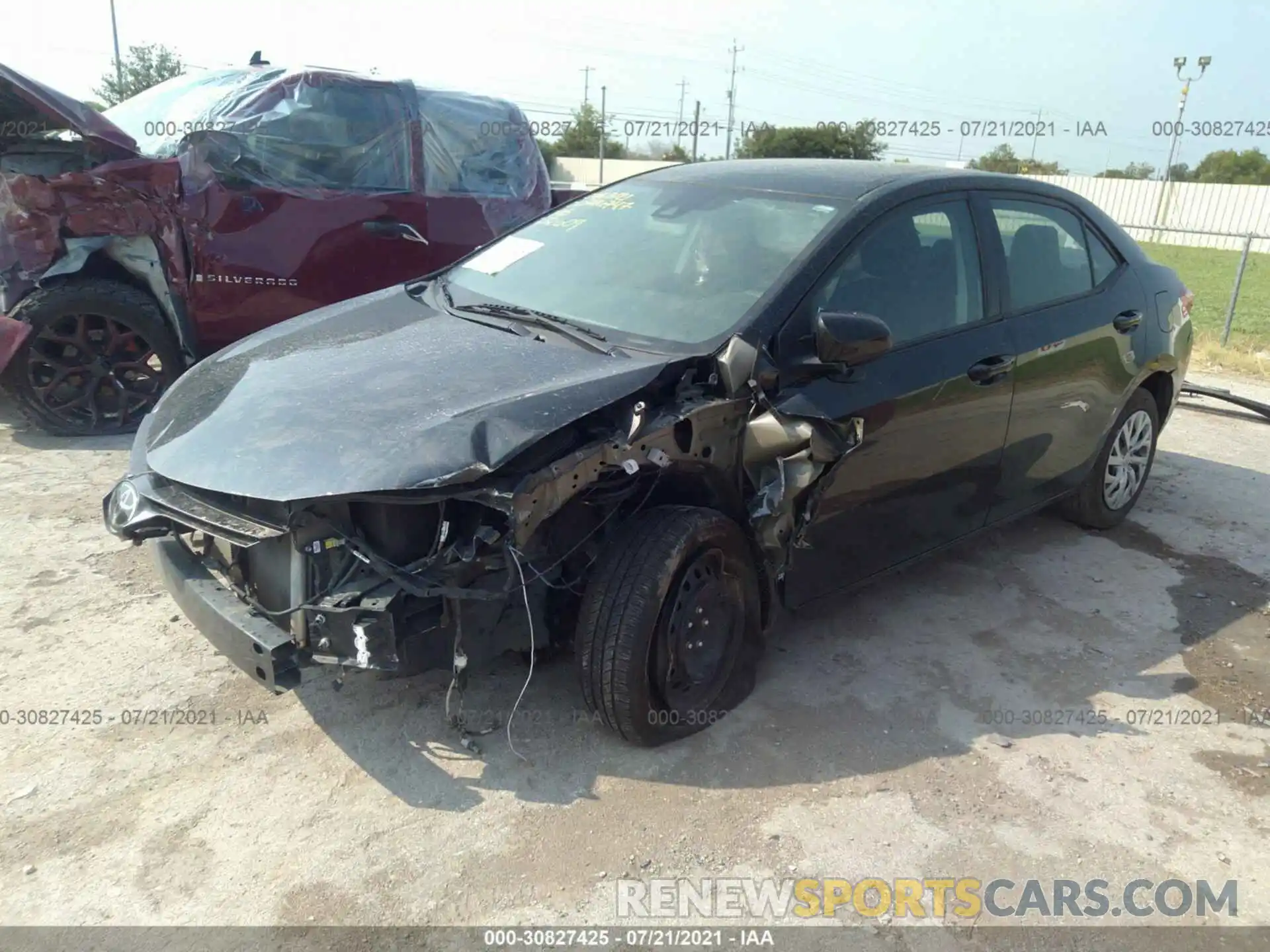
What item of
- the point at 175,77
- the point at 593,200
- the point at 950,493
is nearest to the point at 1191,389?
the point at 950,493

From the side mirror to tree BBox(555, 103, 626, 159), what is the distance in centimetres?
5034

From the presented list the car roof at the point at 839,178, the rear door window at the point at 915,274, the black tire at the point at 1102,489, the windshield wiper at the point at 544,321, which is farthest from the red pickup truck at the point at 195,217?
the black tire at the point at 1102,489

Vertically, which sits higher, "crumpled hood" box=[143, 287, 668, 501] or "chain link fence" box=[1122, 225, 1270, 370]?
"crumpled hood" box=[143, 287, 668, 501]

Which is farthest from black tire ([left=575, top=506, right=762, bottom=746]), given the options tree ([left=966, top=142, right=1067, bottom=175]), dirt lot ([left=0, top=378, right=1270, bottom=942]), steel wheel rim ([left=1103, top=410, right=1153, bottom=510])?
tree ([left=966, top=142, right=1067, bottom=175])

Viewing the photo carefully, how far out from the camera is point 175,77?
6.68 metres

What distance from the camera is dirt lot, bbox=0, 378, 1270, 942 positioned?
95.0 inches

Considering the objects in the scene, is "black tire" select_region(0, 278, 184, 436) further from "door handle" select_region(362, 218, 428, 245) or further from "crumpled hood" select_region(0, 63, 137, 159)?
"door handle" select_region(362, 218, 428, 245)

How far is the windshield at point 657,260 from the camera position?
321 centimetres

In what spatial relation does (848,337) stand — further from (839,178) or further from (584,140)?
(584,140)

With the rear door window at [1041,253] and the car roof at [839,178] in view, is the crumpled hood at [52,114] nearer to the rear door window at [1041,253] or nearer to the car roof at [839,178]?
the car roof at [839,178]

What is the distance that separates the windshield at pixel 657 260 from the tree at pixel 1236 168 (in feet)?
189

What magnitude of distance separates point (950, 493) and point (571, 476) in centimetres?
181

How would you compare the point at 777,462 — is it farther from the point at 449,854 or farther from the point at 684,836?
the point at 449,854

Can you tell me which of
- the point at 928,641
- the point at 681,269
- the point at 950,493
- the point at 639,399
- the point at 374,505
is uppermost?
the point at 681,269
